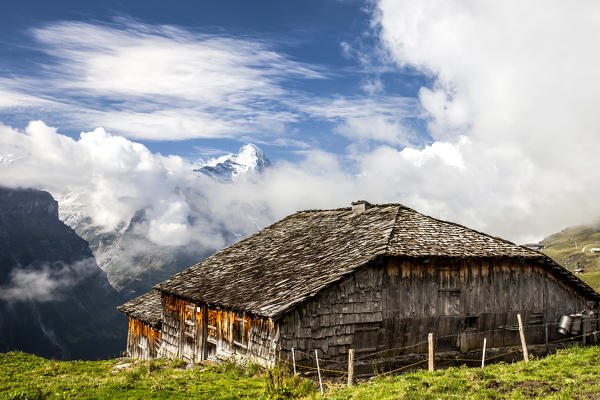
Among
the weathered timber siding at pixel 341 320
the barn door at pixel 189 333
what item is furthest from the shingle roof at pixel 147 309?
the weathered timber siding at pixel 341 320

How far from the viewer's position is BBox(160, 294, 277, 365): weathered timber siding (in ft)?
50.9

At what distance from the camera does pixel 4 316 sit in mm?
179625

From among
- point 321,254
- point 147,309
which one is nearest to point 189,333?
point 321,254

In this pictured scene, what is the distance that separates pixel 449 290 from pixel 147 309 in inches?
792

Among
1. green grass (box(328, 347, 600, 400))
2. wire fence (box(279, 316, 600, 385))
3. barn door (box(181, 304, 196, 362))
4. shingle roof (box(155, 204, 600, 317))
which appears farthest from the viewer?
barn door (box(181, 304, 196, 362))

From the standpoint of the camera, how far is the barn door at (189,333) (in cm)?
2098

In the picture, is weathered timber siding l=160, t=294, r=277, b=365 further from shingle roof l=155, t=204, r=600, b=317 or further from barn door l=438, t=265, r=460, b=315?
barn door l=438, t=265, r=460, b=315

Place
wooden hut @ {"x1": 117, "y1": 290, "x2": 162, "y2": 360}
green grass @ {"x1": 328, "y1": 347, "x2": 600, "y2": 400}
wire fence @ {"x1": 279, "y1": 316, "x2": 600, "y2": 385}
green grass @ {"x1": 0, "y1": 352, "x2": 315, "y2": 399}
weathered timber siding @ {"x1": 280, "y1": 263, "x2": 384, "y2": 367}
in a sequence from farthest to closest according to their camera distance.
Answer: wooden hut @ {"x1": 117, "y1": 290, "x2": 162, "y2": 360} → weathered timber siding @ {"x1": 280, "y1": 263, "x2": 384, "y2": 367} → wire fence @ {"x1": 279, "y1": 316, "x2": 600, "y2": 385} → green grass @ {"x1": 0, "y1": 352, "x2": 315, "y2": 399} → green grass @ {"x1": 328, "y1": 347, "x2": 600, "y2": 400}

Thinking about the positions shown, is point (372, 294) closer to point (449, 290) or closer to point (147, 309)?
point (449, 290)

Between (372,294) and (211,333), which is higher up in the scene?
(372,294)

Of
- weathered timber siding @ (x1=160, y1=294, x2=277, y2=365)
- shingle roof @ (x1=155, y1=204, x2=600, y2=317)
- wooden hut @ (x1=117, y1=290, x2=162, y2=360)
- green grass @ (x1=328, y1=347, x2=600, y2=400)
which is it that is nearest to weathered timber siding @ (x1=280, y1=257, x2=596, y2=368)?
shingle roof @ (x1=155, y1=204, x2=600, y2=317)

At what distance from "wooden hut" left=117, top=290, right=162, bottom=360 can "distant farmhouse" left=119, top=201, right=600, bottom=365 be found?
360 centimetres

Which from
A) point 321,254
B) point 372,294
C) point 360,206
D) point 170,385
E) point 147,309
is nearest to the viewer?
point 170,385

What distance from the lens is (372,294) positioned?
1575 centimetres
